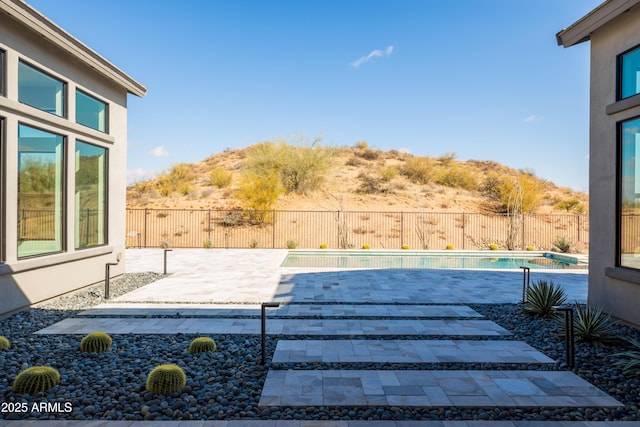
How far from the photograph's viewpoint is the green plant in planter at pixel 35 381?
337 centimetres

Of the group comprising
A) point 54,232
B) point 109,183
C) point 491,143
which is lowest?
point 54,232

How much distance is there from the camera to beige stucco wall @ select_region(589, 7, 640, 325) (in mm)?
5379

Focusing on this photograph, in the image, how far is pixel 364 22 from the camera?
65.6 ft

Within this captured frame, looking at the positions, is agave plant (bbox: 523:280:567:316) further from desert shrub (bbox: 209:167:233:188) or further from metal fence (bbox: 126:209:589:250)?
desert shrub (bbox: 209:167:233:188)

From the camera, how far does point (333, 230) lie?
885 inches

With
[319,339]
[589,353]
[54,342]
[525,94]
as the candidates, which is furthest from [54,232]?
[525,94]

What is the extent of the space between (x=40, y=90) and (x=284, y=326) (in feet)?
18.5

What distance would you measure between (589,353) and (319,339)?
312 centimetres

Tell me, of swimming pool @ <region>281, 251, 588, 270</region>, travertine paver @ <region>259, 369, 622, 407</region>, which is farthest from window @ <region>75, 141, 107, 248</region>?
swimming pool @ <region>281, 251, 588, 270</region>

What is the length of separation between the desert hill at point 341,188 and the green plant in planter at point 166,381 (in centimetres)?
1937

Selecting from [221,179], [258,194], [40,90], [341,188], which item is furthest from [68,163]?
[221,179]

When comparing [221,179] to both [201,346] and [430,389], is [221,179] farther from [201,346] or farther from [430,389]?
[430,389]

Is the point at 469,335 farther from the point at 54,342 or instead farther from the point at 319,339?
the point at 54,342

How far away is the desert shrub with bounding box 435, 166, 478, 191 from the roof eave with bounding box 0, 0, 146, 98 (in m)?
28.0
